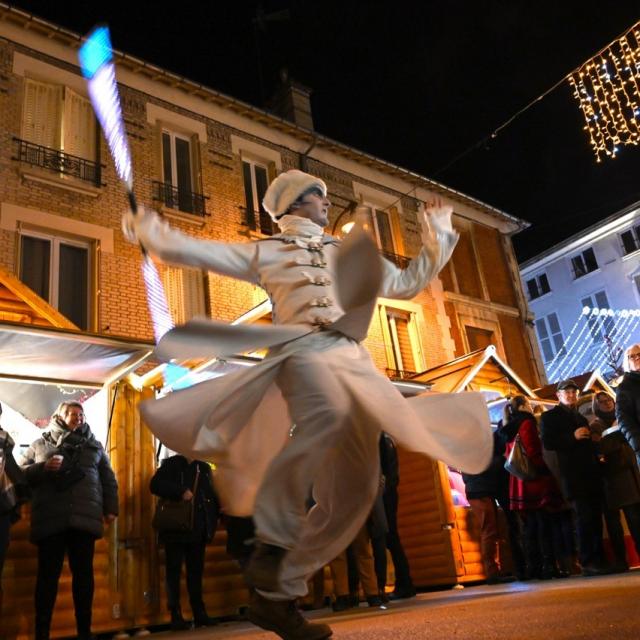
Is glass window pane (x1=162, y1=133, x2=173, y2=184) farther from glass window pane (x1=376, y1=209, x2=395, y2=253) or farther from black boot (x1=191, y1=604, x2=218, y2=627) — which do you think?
black boot (x1=191, y1=604, x2=218, y2=627)

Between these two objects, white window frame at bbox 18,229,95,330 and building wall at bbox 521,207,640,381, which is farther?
building wall at bbox 521,207,640,381

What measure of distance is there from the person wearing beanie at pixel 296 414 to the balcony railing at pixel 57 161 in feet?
32.4

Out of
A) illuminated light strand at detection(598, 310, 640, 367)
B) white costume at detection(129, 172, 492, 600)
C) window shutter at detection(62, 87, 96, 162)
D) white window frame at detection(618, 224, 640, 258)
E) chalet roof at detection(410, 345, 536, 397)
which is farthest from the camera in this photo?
white window frame at detection(618, 224, 640, 258)

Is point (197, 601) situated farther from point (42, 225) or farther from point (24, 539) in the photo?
point (42, 225)

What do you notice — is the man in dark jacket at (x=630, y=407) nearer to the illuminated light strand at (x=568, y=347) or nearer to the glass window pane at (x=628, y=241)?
the illuminated light strand at (x=568, y=347)

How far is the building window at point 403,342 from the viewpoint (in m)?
16.2

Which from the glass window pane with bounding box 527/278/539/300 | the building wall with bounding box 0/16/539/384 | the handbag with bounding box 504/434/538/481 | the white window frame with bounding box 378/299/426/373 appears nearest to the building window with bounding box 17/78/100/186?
the building wall with bounding box 0/16/539/384

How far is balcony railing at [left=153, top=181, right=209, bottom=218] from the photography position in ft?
44.5

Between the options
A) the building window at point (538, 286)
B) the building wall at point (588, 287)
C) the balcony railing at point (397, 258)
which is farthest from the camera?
the building window at point (538, 286)

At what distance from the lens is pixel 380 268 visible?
2.88m

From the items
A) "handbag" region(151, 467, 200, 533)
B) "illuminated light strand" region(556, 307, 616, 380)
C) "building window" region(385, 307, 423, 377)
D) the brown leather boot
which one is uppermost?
"illuminated light strand" region(556, 307, 616, 380)

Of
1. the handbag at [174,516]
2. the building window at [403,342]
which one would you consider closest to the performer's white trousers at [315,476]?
the handbag at [174,516]

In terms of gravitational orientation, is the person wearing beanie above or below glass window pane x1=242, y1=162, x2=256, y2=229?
below

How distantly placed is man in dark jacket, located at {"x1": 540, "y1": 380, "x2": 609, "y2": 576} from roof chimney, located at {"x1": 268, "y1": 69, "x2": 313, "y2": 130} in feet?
38.6
